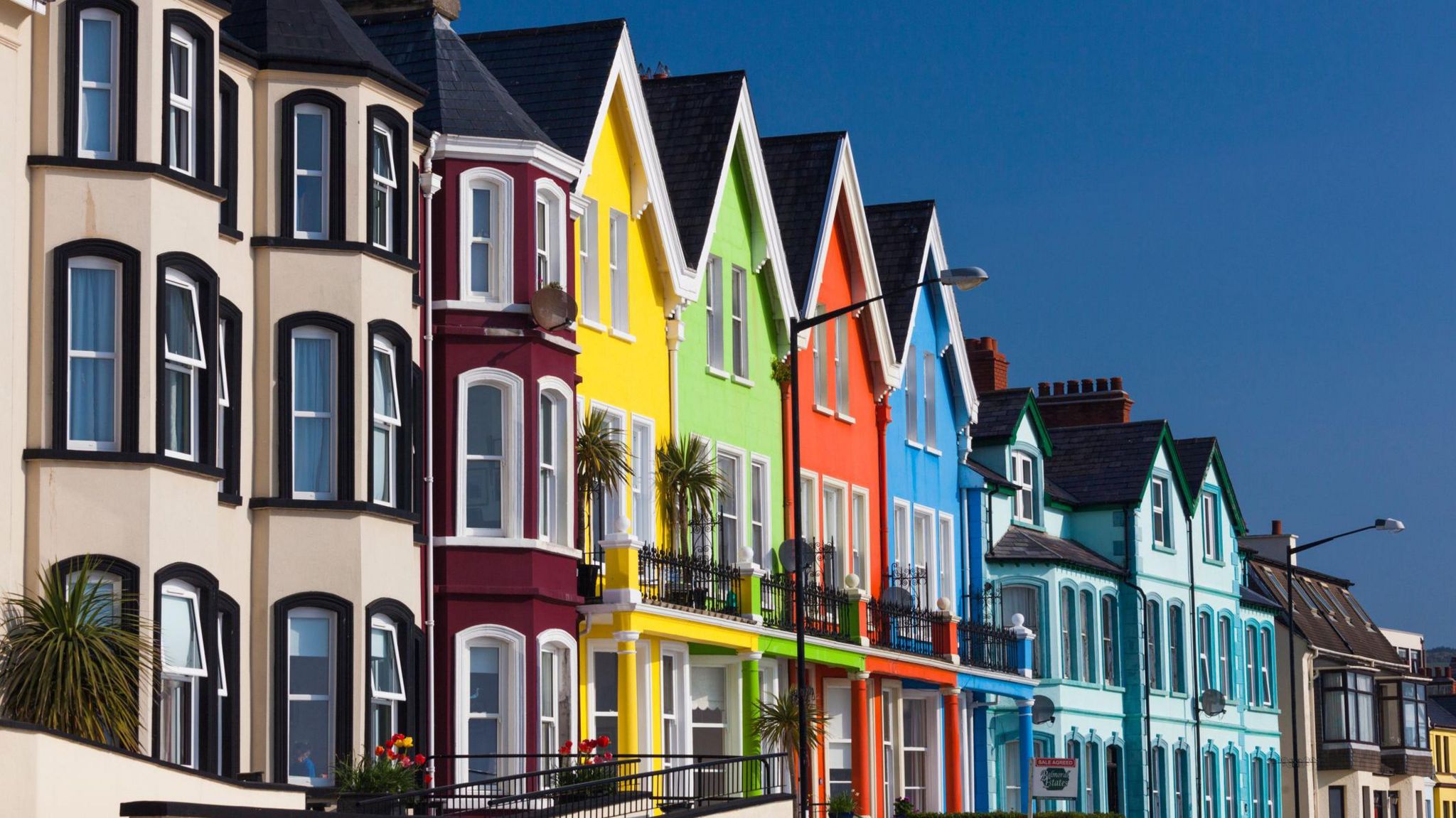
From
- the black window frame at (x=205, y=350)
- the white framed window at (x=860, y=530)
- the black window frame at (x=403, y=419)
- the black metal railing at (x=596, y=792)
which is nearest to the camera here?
the black window frame at (x=205, y=350)

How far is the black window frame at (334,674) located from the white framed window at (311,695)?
65 mm

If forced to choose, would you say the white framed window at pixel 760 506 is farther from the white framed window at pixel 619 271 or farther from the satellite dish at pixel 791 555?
the white framed window at pixel 619 271

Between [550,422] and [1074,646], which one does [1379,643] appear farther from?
[550,422]

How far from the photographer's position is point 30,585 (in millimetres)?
25625

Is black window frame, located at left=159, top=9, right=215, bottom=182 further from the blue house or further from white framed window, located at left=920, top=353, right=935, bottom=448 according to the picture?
the blue house

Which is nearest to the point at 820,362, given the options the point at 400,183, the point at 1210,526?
the point at 400,183

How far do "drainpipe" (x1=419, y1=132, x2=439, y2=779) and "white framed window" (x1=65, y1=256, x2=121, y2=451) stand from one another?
718cm

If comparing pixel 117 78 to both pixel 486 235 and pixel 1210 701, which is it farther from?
pixel 1210 701

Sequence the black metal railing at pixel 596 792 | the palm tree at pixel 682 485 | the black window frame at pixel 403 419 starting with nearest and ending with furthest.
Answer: the black metal railing at pixel 596 792 < the black window frame at pixel 403 419 < the palm tree at pixel 682 485

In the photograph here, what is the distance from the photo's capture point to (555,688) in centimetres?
3469

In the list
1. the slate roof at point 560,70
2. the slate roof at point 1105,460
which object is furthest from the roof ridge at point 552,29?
the slate roof at point 1105,460

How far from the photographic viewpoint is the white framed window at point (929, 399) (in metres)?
51.8

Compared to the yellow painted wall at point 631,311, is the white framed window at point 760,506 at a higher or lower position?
lower

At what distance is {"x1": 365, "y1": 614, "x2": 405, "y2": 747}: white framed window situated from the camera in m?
30.6
